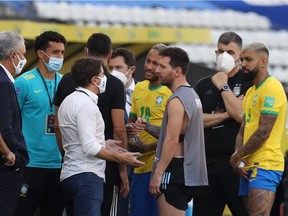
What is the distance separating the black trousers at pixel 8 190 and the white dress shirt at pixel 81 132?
369 millimetres

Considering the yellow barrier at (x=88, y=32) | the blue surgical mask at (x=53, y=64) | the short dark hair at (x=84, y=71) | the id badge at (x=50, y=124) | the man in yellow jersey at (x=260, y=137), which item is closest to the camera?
the short dark hair at (x=84, y=71)

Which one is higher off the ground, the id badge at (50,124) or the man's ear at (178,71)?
the man's ear at (178,71)

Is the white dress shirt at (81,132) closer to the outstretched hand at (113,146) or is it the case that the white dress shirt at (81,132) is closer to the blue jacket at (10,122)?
the outstretched hand at (113,146)

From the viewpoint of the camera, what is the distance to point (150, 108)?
7312mm

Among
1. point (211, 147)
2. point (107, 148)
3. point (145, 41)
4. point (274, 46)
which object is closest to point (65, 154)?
point (107, 148)

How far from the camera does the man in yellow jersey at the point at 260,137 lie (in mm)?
6457

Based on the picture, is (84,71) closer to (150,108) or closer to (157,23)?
(150,108)

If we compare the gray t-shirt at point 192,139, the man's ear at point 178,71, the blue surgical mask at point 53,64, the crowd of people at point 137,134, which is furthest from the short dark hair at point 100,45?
the gray t-shirt at point 192,139

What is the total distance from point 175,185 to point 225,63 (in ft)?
4.94

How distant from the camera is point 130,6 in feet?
79.7

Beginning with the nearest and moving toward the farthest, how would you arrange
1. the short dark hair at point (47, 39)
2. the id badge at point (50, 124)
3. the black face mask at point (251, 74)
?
1. the black face mask at point (251, 74)
2. the id badge at point (50, 124)
3. the short dark hair at point (47, 39)

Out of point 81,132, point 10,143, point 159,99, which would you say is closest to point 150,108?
point 159,99

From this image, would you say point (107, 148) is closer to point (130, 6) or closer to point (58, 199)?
point (58, 199)

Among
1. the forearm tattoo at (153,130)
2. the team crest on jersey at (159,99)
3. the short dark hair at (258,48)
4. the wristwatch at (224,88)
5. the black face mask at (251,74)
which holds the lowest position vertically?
the forearm tattoo at (153,130)
